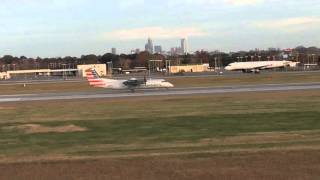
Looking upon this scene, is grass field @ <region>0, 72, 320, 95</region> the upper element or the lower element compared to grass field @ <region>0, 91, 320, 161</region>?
lower

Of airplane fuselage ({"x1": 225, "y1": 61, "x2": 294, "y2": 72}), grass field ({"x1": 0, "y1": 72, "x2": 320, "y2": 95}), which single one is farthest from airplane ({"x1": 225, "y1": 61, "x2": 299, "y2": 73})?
grass field ({"x1": 0, "y1": 72, "x2": 320, "y2": 95})

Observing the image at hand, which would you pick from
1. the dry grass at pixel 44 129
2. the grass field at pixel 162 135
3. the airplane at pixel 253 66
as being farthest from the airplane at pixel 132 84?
the airplane at pixel 253 66

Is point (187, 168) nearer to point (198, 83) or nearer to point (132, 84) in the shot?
point (132, 84)

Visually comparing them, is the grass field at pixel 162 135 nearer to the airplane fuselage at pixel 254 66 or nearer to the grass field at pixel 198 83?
the grass field at pixel 198 83

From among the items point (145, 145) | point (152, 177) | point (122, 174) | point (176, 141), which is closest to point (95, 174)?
point (122, 174)

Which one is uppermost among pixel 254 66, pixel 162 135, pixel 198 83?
pixel 254 66

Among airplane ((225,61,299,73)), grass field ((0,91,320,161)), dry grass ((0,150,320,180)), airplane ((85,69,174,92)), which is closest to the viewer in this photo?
dry grass ((0,150,320,180))

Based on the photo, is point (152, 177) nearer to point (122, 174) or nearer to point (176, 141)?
point (122, 174)

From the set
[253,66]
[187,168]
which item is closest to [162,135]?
[187,168]

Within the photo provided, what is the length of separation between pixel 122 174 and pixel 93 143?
8.11 meters

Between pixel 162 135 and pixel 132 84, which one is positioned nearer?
pixel 162 135

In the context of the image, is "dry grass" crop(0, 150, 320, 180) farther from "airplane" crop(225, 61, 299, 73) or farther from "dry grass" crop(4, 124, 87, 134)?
"airplane" crop(225, 61, 299, 73)

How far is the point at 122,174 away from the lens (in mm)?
9258

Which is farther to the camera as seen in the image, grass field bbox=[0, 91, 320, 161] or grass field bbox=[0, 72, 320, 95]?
grass field bbox=[0, 72, 320, 95]
